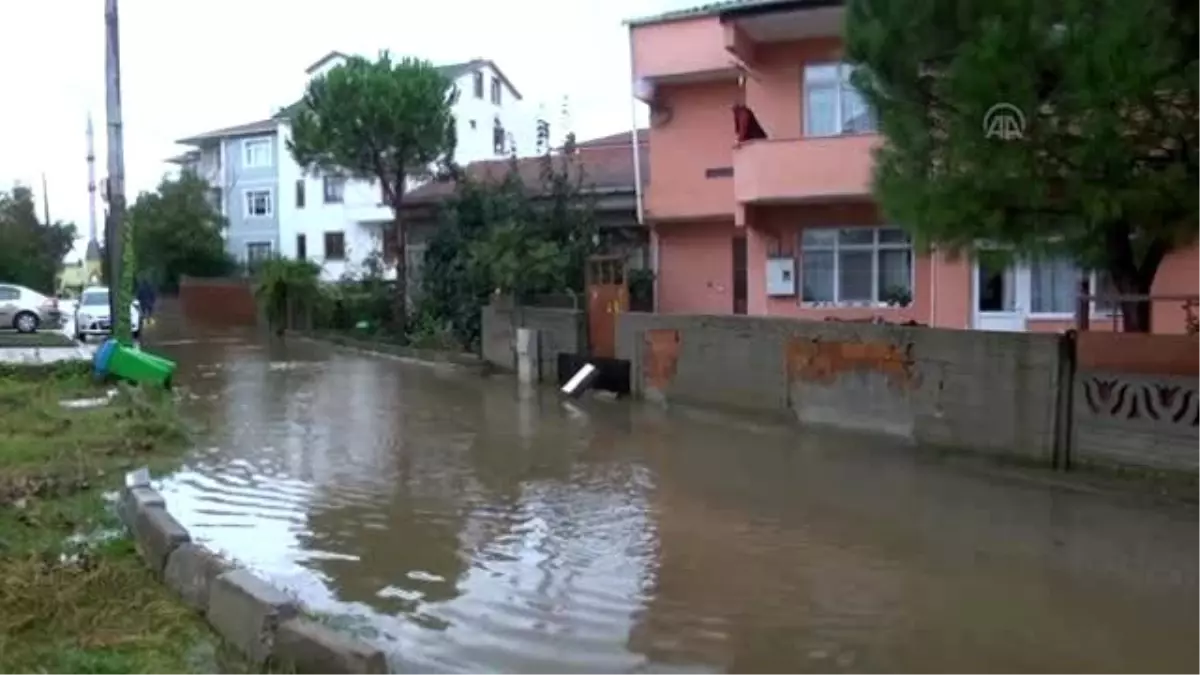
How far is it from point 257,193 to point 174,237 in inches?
401

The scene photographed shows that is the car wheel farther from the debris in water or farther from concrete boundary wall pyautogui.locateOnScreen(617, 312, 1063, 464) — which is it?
the debris in water

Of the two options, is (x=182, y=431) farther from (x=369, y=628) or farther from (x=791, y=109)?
(x=791, y=109)

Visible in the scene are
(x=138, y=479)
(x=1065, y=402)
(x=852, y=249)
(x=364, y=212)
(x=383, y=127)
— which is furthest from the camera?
(x=364, y=212)

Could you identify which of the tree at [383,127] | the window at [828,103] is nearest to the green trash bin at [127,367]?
the window at [828,103]

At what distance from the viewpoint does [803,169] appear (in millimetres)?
20438

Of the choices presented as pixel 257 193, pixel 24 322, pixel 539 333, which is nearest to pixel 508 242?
pixel 539 333

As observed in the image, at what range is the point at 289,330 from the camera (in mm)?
38281

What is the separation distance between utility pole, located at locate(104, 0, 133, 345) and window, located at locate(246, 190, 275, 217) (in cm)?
4396

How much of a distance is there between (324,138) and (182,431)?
2152 cm

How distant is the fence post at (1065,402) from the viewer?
12.2 m

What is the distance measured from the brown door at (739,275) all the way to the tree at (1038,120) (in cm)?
1314

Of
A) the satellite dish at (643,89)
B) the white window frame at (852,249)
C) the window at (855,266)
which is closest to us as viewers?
the white window frame at (852,249)

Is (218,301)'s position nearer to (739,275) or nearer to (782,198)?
(739,275)

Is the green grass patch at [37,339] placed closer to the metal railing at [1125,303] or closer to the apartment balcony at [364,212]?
the apartment balcony at [364,212]
